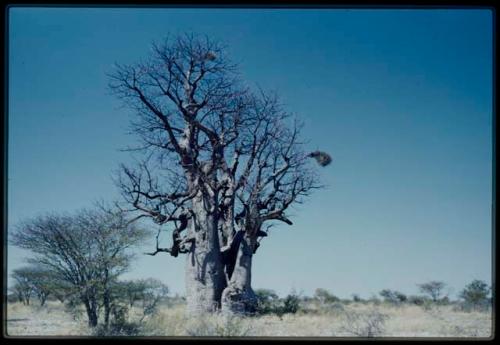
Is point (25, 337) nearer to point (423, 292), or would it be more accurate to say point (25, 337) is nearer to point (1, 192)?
point (1, 192)

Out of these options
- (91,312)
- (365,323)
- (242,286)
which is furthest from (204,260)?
(365,323)

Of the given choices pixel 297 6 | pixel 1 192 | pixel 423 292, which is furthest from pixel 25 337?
pixel 423 292

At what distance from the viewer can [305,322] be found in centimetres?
788

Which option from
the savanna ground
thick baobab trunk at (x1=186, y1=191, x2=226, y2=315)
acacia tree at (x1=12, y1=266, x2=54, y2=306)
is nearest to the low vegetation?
the savanna ground

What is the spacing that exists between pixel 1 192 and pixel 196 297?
12.1 ft

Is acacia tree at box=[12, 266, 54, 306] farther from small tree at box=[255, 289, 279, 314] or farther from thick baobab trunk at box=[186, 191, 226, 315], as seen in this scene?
small tree at box=[255, 289, 279, 314]

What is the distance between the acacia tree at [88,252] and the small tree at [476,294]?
354cm

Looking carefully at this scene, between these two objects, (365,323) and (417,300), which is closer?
(365,323)

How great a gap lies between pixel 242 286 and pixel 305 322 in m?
1.23

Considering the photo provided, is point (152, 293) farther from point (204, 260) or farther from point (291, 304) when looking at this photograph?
point (291, 304)

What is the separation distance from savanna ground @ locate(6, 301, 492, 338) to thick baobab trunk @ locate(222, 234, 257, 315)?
24cm

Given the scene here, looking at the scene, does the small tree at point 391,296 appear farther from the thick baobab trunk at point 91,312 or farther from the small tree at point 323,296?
the thick baobab trunk at point 91,312

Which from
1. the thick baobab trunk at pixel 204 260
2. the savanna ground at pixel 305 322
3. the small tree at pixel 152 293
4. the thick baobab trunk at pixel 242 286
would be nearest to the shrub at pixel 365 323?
the savanna ground at pixel 305 322

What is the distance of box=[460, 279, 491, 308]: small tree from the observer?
7536 mm
